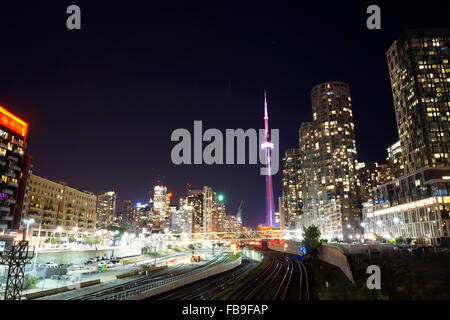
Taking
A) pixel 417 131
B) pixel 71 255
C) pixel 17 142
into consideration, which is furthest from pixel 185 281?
pixel 417 131

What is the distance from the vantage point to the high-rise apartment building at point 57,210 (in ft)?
408

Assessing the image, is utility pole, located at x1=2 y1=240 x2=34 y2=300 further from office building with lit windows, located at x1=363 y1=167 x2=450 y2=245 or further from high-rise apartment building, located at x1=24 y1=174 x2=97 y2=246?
office building with lit windows, located at x1=363 y1=167 x2=450 y2=245

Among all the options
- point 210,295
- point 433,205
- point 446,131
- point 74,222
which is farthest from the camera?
point 74,222

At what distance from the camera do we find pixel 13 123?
105 m

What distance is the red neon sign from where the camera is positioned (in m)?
99.9

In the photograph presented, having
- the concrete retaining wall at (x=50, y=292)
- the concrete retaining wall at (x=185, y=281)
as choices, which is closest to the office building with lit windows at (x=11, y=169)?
the concrete retaining wall at (x=50, y=292)

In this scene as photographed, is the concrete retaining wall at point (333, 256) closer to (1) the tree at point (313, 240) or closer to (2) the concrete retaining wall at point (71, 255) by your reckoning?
(1) the tree at point (313, 240)

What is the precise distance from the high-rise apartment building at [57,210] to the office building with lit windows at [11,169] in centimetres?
970

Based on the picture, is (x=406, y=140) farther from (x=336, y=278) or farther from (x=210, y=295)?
(x=210, y=295)

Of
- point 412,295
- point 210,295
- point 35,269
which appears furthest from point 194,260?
point 412,295

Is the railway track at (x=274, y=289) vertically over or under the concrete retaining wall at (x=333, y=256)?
under

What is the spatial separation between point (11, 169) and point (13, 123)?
1675 centimetres
